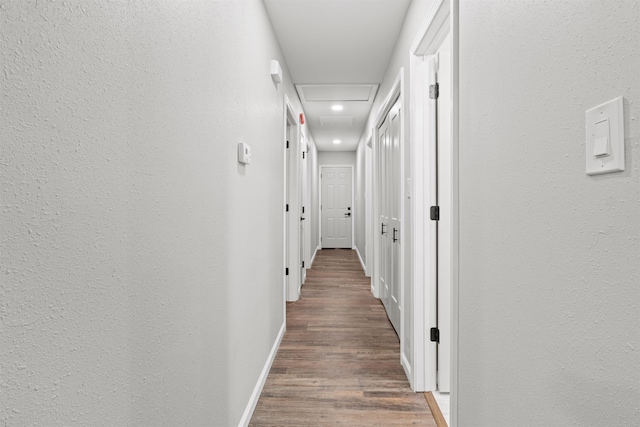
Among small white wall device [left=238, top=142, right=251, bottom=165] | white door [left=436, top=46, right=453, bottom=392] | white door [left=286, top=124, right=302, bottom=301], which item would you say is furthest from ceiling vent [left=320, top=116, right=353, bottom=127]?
small white wall device [left=238, top=142, right=251, bottom=165]

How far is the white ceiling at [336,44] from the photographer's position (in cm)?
240

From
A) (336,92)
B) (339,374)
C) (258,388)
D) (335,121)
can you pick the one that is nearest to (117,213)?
(258,388)

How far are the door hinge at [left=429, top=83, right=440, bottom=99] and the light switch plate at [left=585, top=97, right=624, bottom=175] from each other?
153 cm

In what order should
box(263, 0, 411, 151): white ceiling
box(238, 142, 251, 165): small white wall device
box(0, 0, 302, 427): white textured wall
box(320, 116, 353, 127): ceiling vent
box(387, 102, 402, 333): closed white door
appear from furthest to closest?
1. box(320, 116, 353, 127): ceiling vent
2. box(387, 102, 402, 333): closed white door
3. box(263, 0, 411, 151): white ceiling
4. box(238, 142, 251, 165): small white wall device
5. box(0, 0, 302, 427): white textured wall

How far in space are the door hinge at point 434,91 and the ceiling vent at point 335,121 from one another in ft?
11.2

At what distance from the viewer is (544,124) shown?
81 cm

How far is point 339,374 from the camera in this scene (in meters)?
2.39

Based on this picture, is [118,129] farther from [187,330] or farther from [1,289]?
[187,330]

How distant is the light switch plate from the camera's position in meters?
0.59

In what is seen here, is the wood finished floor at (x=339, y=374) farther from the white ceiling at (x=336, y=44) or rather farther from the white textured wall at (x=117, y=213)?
the white ceiling at (x=336, y=44)

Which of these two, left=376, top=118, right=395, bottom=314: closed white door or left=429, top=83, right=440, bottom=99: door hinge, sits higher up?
left=429, top=83, right=440, bottom=99: door hinge

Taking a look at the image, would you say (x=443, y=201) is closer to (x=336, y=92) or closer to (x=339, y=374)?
(x=339, y=374)

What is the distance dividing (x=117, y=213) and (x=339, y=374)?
2.01 meters

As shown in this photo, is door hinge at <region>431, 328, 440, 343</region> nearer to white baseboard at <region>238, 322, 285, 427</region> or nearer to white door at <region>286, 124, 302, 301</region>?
white baseboard at <region>238, 322, 285, 427</region>
